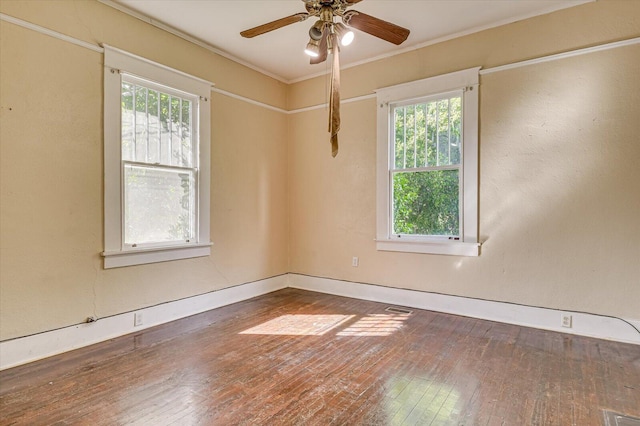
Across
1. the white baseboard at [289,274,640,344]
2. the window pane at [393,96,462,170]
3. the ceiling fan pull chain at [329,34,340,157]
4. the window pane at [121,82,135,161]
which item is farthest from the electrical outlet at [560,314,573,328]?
the window pane at [121,82,135,161]

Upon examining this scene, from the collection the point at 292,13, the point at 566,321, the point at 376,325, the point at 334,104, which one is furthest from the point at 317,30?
the point at 566,321

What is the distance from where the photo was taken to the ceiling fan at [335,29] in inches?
87.5

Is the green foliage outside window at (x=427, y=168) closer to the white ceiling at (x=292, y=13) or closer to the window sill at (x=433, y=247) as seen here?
the window sill at (x=433, y=247)

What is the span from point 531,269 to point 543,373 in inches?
47.7

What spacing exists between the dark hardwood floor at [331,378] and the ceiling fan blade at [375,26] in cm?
241

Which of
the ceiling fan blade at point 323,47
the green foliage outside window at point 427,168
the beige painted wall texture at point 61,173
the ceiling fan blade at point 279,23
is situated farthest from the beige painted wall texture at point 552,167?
the beige painted wall texture at point 61,173

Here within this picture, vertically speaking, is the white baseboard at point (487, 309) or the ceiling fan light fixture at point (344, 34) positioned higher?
the ceiling fan light fixture at point (344, 34)

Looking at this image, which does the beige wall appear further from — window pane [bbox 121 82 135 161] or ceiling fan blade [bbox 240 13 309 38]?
ceiling fan blade [bbox 240 13 309 38]

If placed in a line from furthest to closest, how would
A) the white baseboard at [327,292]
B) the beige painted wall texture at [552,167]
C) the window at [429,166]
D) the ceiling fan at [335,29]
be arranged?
1. the window at [429,166]
2. the beige painted wall texture at [552,167]
3. the white baseboard at [327,292]
4. the ceiling fan at [335,29]

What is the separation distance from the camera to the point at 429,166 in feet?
13.2

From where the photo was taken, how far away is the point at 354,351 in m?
2.88

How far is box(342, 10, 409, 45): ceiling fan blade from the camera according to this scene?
226 cm

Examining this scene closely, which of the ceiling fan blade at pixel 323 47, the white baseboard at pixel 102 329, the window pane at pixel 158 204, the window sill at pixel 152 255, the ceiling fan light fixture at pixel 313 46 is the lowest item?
the white baseboard at pixel 102 329

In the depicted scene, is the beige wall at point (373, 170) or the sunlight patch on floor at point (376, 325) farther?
the sunlight patch on floor at point (376, 325)
